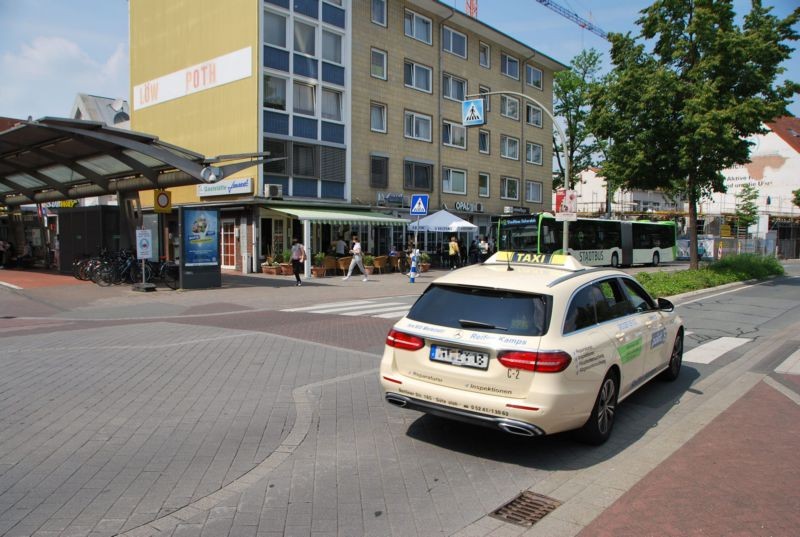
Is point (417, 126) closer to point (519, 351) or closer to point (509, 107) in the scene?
point (509, 107)

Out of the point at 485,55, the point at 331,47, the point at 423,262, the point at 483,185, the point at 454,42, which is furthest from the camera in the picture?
the point at 483,185

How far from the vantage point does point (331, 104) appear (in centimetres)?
3019

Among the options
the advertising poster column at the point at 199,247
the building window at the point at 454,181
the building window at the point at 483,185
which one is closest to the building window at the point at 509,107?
the building window at the point at 483,185

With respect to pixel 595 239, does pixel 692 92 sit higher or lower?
higher

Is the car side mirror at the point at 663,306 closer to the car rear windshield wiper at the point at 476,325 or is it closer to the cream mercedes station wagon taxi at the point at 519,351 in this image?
the cream mercedes station wagon taxi at the point at 519,351

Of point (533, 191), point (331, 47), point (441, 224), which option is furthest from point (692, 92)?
point (533, 191)

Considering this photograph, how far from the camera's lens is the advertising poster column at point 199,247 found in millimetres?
18422

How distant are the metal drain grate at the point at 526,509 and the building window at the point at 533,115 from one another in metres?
43.1

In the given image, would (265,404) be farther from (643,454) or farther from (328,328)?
(328,328)

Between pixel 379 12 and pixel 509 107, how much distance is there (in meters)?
13.8

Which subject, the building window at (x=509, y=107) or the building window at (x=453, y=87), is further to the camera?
the building window at (x=509, y=107)

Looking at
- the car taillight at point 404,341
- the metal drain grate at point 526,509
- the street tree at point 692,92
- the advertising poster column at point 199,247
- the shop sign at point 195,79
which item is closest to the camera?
the metal drain grate at point 526,509

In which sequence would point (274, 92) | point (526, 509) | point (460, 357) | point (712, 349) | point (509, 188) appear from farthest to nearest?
point (509, 188)
point (274, 92)
point (712, 349)
point (460, 357)
point (526, 509)

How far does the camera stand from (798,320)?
44.7ft
